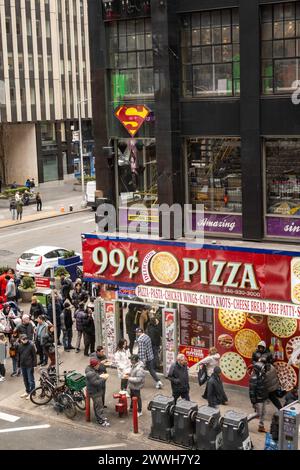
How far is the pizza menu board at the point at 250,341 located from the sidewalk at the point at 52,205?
3216 centimetres

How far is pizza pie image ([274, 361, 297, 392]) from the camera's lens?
19.1 meters

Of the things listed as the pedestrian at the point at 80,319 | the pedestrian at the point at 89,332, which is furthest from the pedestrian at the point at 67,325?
the pedestrian at the point at 89,332

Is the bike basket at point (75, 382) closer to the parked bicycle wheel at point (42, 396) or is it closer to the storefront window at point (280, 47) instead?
the parked bicycle wheel at point (42, 396)

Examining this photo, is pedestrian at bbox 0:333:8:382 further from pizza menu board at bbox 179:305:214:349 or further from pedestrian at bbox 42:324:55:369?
pizza menu board at bbox 179:305:214:349

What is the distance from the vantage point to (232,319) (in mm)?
20297

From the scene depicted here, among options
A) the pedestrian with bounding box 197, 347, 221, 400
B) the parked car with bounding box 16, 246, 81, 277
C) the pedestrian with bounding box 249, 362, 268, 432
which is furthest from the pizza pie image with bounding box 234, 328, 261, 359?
the parked car with bounding box 16, 246, 81, 277

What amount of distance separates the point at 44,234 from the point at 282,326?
2889 cm

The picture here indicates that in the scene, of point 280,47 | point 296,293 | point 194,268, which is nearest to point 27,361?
point 194,268

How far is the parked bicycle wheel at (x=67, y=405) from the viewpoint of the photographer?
60.1 feet

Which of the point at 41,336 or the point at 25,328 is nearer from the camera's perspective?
the point at 25,328

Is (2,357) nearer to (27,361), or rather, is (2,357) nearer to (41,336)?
(41,336)

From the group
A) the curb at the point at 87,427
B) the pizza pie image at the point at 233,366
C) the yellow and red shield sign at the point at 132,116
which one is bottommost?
the curb at the point at 87,427

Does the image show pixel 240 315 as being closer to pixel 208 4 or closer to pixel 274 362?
pixel 274 362
